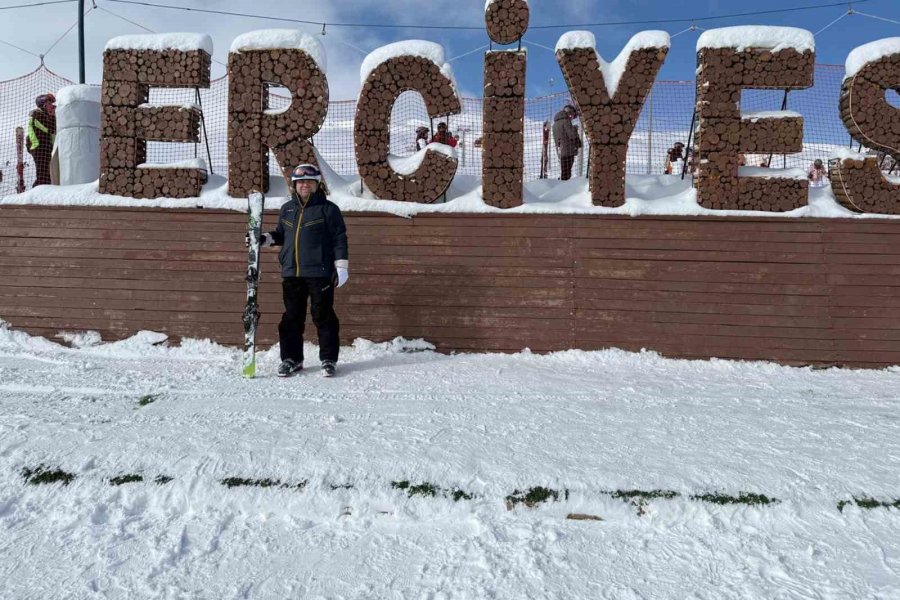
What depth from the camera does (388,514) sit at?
2566 millimetres

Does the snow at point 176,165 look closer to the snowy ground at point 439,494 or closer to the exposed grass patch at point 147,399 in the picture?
the snowy ground at point 439,494

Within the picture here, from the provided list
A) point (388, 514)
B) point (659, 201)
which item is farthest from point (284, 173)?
point (388, 514)

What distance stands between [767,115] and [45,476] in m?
7.01

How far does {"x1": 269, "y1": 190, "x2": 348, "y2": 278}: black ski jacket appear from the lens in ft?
15.7

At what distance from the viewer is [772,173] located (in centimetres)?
591

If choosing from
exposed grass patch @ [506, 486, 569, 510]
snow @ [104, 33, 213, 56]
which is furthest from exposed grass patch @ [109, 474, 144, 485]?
snow @ [104, 33, 213, 56]

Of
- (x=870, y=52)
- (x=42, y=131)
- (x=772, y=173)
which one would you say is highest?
(x=870, y=52)

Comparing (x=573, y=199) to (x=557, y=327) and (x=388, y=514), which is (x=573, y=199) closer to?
(x=557, y=327)

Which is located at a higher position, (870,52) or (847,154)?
(870,52)

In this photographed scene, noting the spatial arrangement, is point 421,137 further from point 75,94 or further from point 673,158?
point 75,94

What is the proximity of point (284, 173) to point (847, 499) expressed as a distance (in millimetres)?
5768

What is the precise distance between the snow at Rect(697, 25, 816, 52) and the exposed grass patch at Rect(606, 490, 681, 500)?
5211 millimetres

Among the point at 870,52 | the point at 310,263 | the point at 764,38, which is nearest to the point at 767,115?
the point at 764,38

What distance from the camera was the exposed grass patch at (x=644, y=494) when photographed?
2.66m
